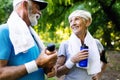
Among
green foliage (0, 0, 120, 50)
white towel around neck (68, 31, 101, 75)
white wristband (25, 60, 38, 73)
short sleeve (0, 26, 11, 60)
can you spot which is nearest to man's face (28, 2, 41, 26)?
short sleeve (0, 26, 11, 60)

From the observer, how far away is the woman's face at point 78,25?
372 cm

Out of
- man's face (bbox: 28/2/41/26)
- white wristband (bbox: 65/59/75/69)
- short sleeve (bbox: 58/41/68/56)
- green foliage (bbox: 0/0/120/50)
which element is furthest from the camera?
green foliage (bbox: 0/0/120/50)

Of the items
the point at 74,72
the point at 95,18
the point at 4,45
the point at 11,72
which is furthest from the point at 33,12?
the point at 95,18

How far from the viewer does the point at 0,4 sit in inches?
385

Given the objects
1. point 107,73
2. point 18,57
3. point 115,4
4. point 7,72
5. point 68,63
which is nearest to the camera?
point 7,72

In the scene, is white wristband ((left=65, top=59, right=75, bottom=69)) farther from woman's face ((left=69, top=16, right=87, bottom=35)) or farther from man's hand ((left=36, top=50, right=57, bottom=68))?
man's hand ((left=36, top=50, right=57, bottom=68))

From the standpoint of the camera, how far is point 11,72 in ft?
7.76

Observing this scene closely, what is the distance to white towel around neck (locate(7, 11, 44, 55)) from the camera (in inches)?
95.5

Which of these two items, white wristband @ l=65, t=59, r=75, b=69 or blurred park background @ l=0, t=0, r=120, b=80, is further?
blurred park background @ l=0, t=0, r=120, b=80

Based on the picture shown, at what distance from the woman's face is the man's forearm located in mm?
1443

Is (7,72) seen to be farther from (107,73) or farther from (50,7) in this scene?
(50,7)

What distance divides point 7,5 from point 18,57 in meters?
7.24

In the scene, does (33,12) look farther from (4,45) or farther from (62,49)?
(62,49)

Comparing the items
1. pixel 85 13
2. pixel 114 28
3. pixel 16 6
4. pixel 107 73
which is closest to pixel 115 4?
pixel 114 28
